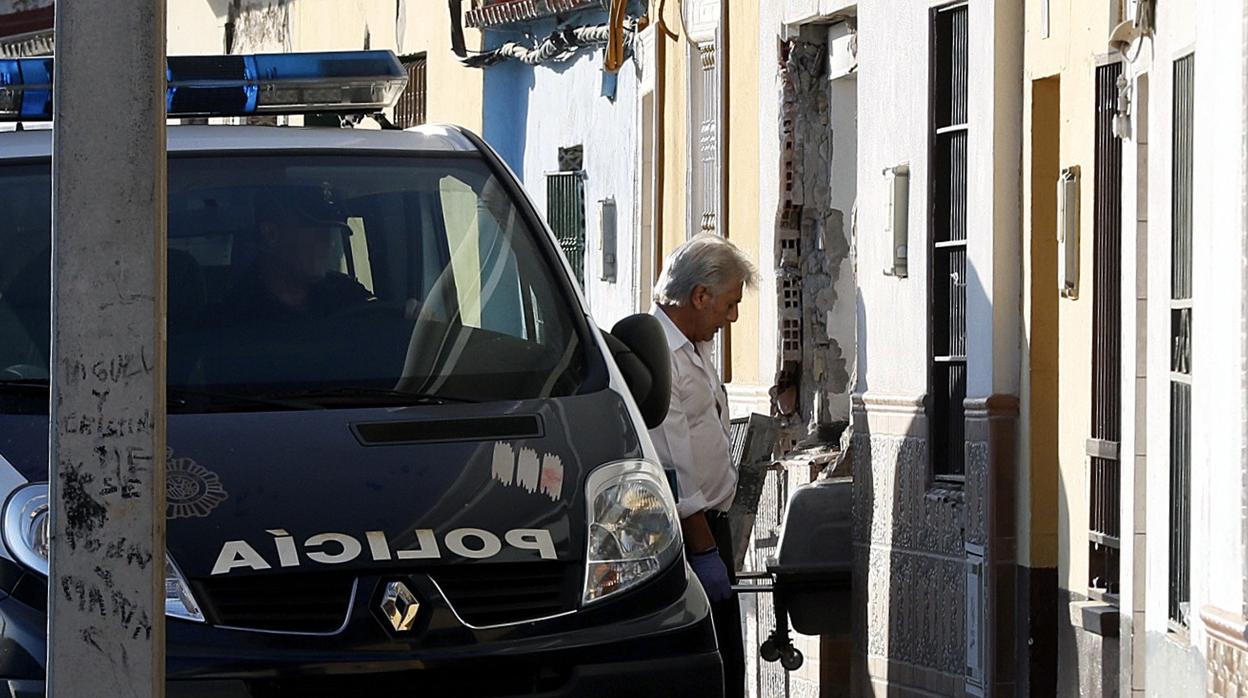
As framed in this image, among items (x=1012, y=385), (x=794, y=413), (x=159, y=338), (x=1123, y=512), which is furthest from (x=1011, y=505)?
(x=159, y=338)

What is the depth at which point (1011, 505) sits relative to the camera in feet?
26.5

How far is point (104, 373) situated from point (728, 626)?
4337mm

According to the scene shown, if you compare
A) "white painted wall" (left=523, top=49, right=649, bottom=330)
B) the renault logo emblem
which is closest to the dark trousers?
the renault logo emblem

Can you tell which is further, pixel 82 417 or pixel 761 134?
pixel 761 134

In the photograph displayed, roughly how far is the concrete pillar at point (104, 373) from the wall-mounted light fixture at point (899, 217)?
572 centimetres

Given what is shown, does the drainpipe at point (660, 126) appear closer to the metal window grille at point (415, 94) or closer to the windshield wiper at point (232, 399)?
the metal window grille at point (415, 94)

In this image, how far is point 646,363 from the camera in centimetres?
642

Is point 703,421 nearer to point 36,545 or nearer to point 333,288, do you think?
point 333,288

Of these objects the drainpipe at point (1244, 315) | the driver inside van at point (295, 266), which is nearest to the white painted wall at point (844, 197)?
the driver inside van at point (295, 266)

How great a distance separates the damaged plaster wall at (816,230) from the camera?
10.5m

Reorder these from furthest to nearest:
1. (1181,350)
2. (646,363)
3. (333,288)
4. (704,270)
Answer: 1. (704,270)
2. (1181,350)
3. (646,363)
4. (333,288)

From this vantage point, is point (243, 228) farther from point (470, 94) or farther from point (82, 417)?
point (470, 94)

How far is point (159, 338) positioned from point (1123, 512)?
4110 mm

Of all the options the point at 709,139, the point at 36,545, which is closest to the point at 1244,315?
the point at 36,545
